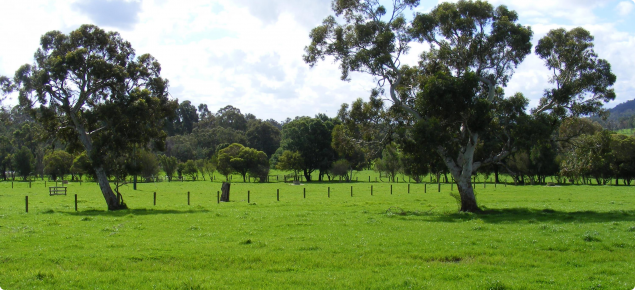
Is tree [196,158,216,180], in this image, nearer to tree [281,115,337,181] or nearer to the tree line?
tree [281,115,337,181]

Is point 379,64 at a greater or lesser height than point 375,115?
greater

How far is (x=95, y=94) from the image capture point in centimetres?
3034

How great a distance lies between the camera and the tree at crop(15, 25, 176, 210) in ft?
93.5

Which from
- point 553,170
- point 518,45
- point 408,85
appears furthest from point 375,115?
point 553,170

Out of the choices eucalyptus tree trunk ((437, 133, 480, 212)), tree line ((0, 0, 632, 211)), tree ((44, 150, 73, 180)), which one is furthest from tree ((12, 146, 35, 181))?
eucalyptus tree trunk ((437, 133, 480, 212))

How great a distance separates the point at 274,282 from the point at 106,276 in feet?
12.6

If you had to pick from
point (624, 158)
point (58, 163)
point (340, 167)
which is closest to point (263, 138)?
point (340, 167)

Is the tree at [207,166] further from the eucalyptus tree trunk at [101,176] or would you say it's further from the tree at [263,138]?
the eucalyptus tree trunk at [101,176]

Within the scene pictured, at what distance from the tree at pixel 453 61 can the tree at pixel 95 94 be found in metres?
11.5

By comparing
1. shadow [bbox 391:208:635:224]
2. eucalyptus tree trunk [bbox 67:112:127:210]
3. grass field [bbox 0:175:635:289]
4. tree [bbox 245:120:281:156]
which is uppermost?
tree [bbox 245:120:281:156]

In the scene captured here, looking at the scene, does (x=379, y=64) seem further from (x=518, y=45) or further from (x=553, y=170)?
(x=553, y=170)

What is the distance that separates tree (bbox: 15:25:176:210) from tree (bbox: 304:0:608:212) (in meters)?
11.5

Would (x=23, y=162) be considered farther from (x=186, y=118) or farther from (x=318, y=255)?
(x=318, y=255)

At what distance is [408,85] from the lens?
29484mm
